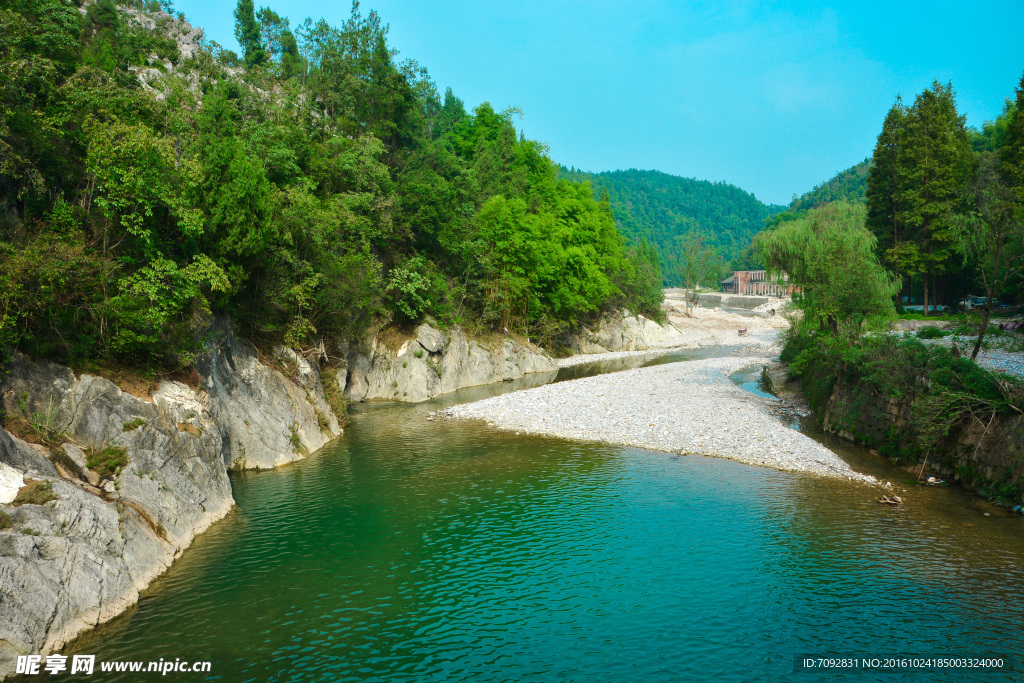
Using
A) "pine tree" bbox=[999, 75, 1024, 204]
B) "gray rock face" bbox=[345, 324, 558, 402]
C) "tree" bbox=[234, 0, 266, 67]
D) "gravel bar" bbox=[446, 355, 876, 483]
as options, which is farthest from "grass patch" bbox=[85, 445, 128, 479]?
"tree" bbox=[234, 0, 266, 67]

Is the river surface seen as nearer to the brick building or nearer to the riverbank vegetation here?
the riverbank vegetation

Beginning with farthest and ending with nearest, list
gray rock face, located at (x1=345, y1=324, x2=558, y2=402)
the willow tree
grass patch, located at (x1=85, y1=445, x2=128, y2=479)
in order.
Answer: gray rock face, located at (x1=345, y1=324, x2=558, y2=402), the willow tree, grass patch, located at (x1=85, y1=445, x2=128, y2=479)

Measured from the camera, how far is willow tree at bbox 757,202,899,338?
3400 cm

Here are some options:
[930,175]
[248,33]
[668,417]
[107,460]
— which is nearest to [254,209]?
[107,460]

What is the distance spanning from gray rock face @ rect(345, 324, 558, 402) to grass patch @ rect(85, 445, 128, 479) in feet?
74.1

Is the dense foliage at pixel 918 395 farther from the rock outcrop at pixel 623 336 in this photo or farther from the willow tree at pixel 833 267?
the rock outcrop at pixel 623 336

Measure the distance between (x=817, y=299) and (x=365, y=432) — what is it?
96.6ft

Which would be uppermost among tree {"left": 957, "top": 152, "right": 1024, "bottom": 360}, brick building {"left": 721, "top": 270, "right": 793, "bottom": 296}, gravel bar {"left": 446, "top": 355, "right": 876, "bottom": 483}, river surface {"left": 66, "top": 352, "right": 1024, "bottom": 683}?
brick building {"left": 721, "top": 270, "right": 793, "bottom": 296}

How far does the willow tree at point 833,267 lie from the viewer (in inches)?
1339

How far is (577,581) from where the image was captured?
1400cm

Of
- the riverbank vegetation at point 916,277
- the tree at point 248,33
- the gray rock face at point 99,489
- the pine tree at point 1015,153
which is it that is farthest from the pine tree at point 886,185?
the tree at point 248,33

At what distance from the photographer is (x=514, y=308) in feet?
174

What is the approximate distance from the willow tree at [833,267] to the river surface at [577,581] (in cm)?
1523

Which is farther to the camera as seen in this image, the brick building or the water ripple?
the brick building
